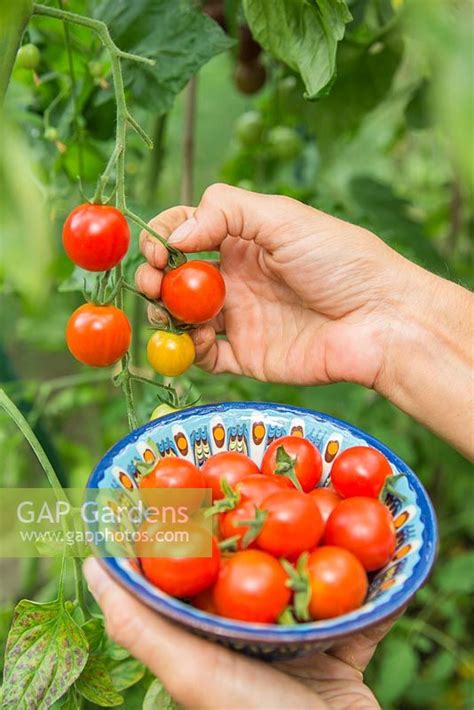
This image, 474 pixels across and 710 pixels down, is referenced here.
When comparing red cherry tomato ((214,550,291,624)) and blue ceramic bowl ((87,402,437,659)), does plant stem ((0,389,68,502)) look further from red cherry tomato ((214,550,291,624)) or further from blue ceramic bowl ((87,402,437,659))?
red cherry tomato ((214,550,291,624))

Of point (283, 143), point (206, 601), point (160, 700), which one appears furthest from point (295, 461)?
point (283, 143)

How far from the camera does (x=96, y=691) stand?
828 mm

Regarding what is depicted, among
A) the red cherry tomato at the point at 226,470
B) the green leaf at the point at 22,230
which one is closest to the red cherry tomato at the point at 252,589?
the red cherry tomato at the point at 226,470

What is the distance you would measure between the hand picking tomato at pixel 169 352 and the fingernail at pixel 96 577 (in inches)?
11.1

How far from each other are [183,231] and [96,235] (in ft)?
0.75

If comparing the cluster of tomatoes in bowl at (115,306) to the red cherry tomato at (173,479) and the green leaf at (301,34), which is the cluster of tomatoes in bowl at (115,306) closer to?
the red cherry tomato at (173,479)

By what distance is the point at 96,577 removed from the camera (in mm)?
678

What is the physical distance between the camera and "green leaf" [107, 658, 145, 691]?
2.90ft

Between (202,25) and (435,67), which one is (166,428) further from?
(435,67)

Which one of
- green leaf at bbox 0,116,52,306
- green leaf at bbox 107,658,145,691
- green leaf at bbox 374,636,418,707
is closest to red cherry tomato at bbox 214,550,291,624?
green leaf at bbox 107,658,145,691

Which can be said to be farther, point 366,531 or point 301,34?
point 301,34

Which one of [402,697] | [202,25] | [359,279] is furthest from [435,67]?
[402,697]

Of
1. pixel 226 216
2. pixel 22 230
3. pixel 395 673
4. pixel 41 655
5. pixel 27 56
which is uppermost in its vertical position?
pixel 22 230

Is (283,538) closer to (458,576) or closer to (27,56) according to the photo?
(27,56)
